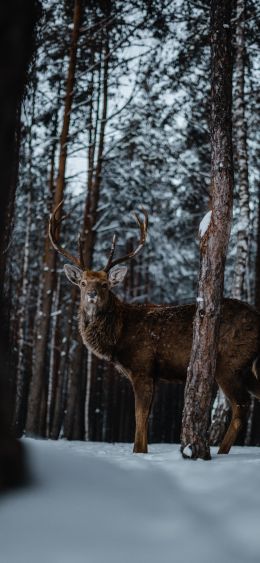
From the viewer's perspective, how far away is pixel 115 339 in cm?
766

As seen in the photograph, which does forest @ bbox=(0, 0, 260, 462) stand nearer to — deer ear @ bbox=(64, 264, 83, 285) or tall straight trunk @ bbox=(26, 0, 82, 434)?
tall straight trunk @ bbox=(26, 0, 82, 434)

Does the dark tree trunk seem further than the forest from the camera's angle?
No

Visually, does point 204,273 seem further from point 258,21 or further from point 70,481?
point 258,21

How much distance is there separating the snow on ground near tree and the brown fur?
391 centimetres

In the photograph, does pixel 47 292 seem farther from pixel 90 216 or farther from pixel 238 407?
pixel 238 407

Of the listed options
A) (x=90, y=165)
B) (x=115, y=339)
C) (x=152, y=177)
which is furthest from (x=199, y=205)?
(x=115, y=339)

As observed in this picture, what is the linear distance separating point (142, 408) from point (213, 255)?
269 cm

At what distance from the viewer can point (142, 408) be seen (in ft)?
23.9

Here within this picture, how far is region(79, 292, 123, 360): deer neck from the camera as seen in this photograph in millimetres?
7672

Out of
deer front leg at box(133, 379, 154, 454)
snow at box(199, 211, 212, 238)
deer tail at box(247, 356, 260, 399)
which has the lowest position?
deer front leg at box(133, 379, 154, 454)

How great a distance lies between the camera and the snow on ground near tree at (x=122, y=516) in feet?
6.79

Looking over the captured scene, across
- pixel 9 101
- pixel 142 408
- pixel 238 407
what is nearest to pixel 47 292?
pixel 142 408

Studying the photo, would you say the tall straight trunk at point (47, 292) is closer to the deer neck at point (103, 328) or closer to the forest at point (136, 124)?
the forest at point (136, 124)

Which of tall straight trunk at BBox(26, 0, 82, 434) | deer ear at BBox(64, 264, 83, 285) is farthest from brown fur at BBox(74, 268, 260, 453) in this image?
tall straight trunk at BBox(26, 0, 82, 434)
